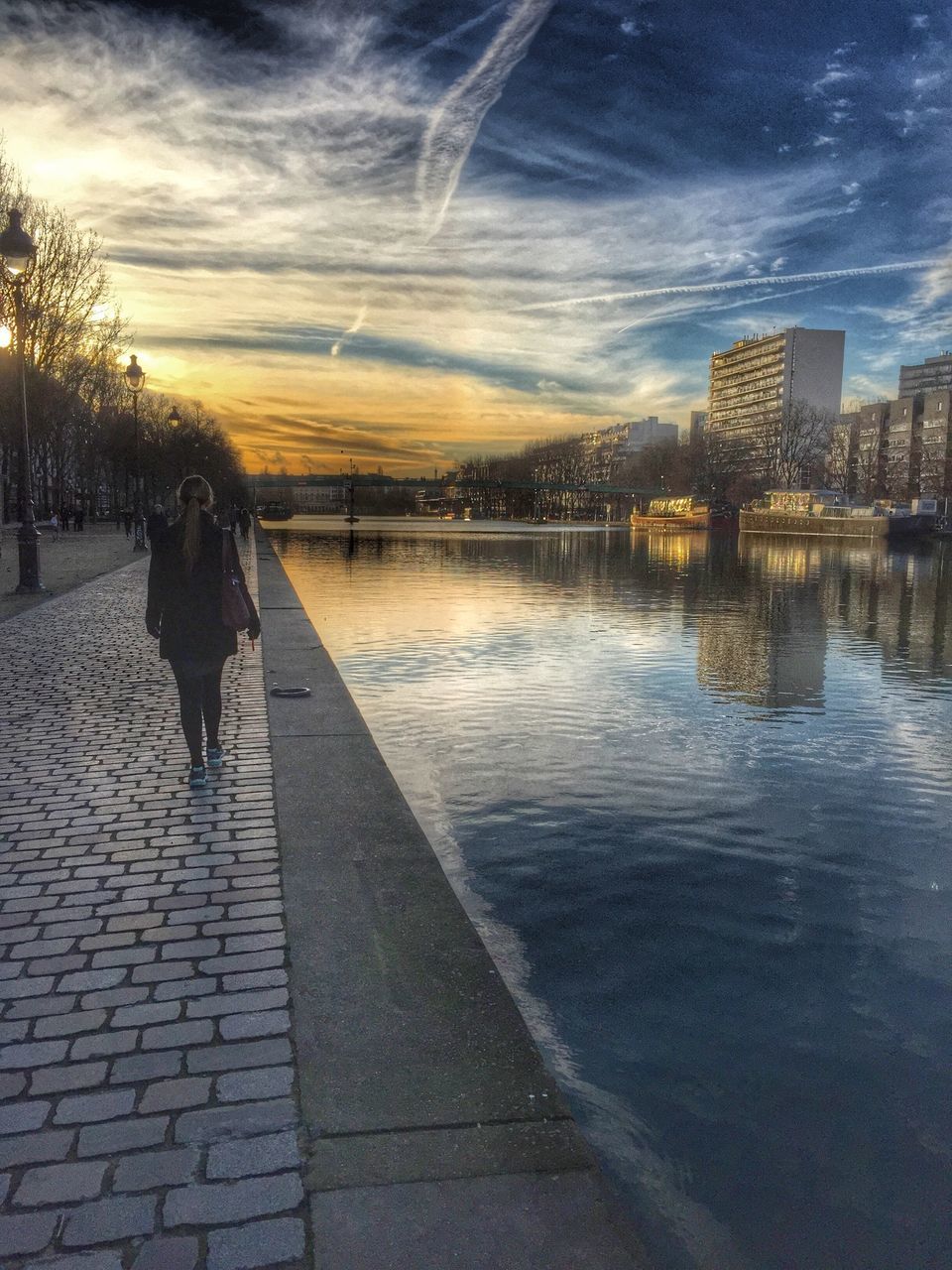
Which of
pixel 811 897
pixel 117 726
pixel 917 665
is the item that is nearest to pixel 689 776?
pixel 811 897

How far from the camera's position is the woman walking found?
6281 mm

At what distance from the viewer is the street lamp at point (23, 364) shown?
54.1 ft

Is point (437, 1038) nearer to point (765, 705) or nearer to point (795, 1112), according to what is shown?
point (795, 1112)

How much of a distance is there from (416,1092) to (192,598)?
3.99m

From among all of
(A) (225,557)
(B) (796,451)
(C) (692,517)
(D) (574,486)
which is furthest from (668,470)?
(A) (225,557)

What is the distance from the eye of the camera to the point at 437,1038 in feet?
11.2

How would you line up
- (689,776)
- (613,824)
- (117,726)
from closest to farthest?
1. (613,824)
2. (689,776)
3. (117,726)

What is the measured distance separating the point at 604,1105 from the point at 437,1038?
0.67 m

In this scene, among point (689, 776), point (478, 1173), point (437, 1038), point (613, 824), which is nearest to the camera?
point (478, 1173)

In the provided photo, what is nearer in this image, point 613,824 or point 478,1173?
point 478,1173

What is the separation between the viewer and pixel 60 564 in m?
28.8

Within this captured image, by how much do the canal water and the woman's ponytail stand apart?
230 cm

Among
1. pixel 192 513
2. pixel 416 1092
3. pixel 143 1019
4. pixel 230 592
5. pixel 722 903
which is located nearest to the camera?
pixel 416 1092

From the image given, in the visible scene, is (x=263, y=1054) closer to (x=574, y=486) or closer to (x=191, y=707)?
(x=191, y=707)
